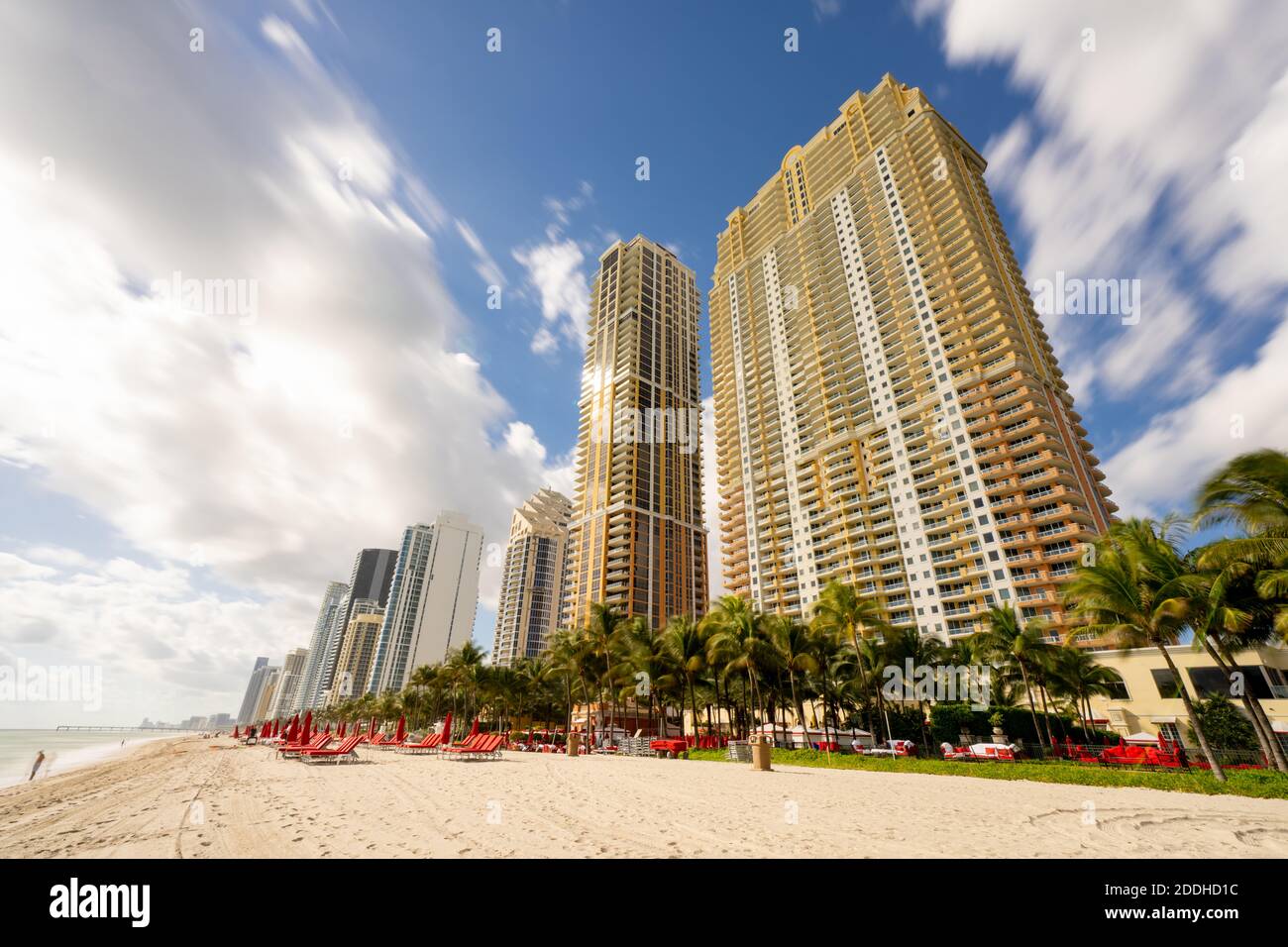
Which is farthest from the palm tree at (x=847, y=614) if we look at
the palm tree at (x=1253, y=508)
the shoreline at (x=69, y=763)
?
the shoreline at (x=69, y=763)

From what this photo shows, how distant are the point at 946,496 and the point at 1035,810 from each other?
57.0 m

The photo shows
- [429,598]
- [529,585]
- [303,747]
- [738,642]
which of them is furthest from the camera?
[429,598]

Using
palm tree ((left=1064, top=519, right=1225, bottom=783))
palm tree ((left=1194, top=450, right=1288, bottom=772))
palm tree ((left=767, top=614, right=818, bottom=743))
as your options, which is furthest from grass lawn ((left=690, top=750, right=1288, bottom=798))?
palm tree ((left=767, top=614, right=818, bottom=743))

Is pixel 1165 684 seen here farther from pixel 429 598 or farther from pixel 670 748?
pixel 429 598

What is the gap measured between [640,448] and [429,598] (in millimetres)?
109255

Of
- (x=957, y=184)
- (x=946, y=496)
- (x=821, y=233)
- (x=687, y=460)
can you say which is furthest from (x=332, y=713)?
(x=957, y=184)

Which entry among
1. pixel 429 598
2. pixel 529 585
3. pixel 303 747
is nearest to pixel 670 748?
pixel 303 747

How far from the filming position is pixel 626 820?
9312 millimetres

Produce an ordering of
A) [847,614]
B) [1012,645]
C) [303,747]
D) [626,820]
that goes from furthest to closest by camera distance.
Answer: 1. [1012,645]
2. [847,614]
3. [303,747]
4. [626,820]

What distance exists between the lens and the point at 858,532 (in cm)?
6700

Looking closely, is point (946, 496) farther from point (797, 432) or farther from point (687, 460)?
point (687, 460)

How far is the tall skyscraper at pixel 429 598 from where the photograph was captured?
155 meters

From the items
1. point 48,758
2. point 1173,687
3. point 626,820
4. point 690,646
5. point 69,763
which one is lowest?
point 48,758

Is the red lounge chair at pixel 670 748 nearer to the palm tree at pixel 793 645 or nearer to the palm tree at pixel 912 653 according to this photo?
the palm tree at pixel 793 645
